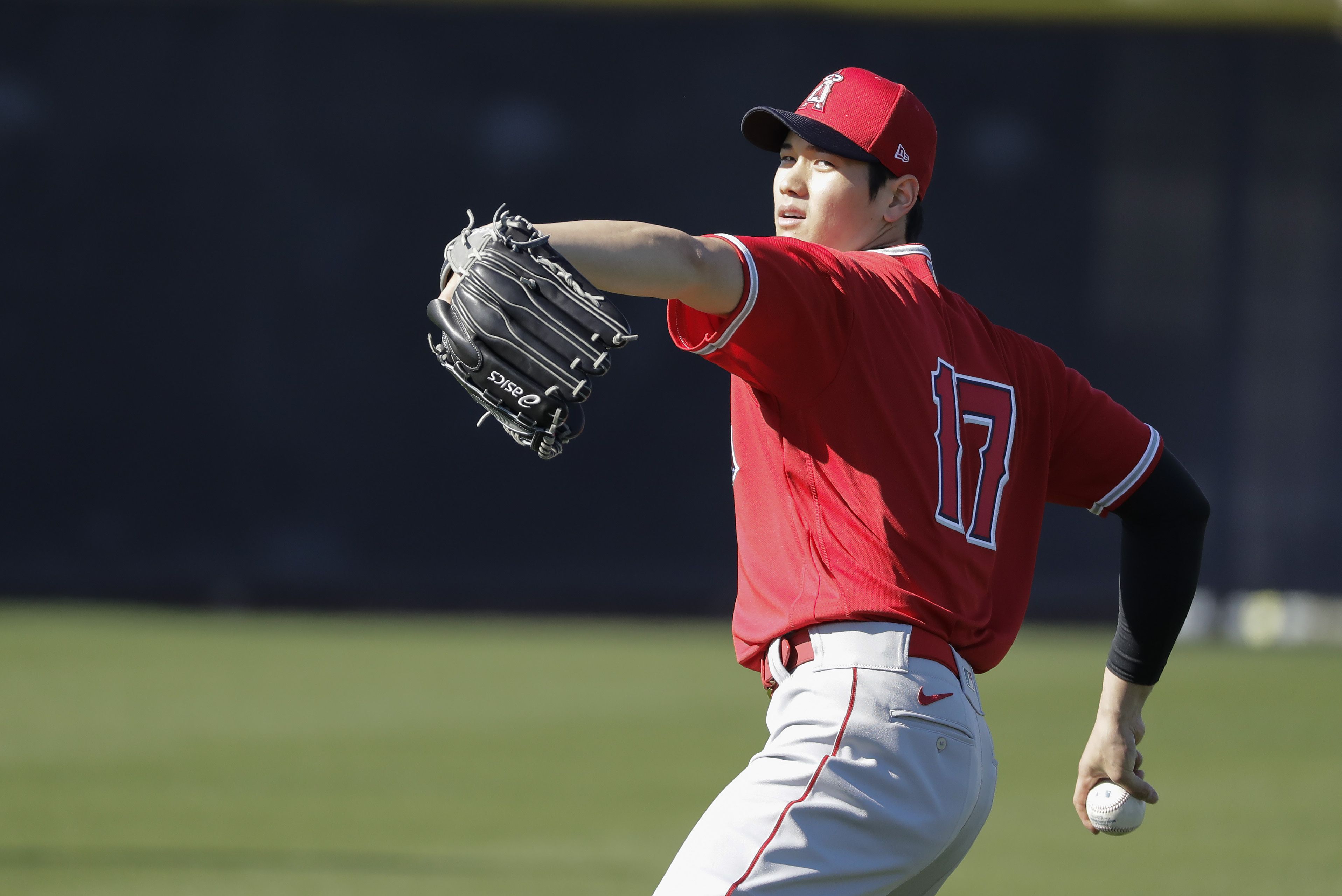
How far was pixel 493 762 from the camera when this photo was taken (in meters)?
7.13

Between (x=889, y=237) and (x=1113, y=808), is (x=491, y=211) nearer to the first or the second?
(x=889, y=237)

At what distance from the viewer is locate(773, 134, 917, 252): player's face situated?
2.70m

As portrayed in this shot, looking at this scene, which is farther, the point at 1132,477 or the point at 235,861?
the point at 235,861

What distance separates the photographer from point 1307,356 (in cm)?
1233

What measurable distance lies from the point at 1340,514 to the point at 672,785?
24.6ft

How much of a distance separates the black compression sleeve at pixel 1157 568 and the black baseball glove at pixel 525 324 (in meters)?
1.35

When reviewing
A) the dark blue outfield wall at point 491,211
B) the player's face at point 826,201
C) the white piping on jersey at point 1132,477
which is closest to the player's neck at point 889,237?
the player's face at point 826,201

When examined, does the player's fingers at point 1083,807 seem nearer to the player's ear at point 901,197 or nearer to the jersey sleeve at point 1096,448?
the jersey sleeve at point 1096,448

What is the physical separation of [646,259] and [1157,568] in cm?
145

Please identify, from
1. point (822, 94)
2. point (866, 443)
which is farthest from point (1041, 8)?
point (866, 443)

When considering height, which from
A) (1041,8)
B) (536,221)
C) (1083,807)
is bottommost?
(1083,807)

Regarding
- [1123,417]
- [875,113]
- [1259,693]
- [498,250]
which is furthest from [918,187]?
[1259,693]

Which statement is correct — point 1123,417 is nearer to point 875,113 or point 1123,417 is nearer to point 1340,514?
point 875,113

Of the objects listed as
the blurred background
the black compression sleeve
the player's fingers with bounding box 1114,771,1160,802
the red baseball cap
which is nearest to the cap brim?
the red baseball cap
